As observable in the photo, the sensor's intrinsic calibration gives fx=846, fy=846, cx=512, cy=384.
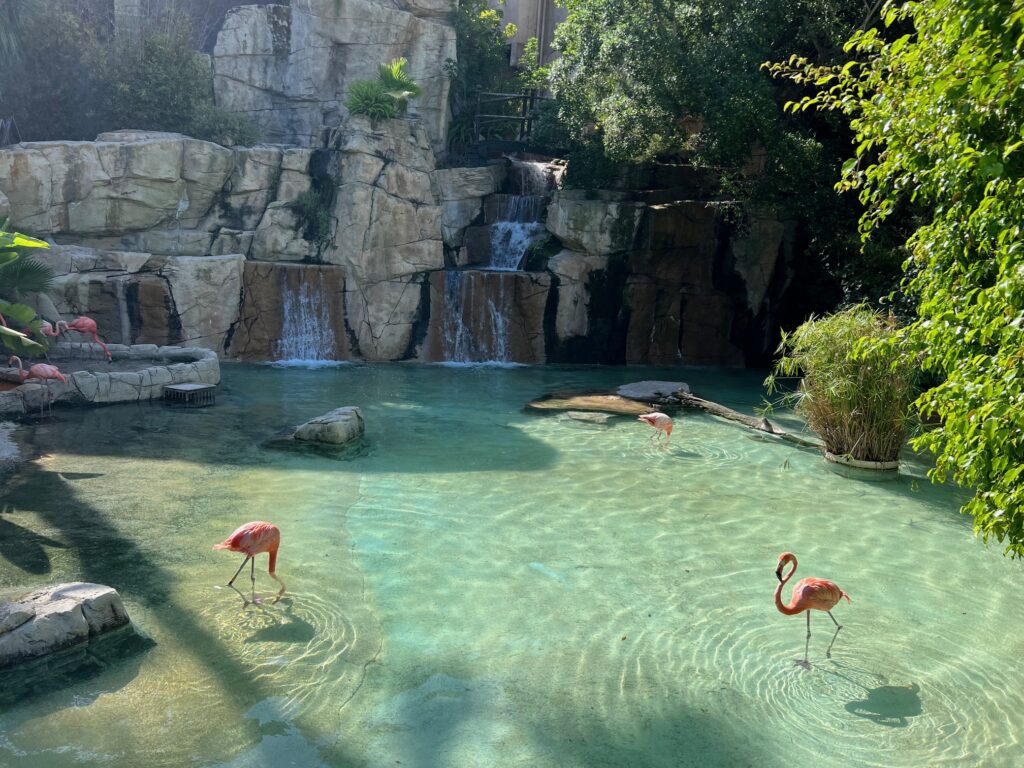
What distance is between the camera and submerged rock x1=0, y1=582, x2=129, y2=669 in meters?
4.38

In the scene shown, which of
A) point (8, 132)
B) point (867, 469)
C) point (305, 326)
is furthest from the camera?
point (8, 132)

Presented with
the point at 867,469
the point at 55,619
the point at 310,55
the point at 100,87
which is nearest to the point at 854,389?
the point at 867,469

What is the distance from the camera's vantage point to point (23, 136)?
17.7 m

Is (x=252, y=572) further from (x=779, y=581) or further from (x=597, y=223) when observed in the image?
(x=597, y=223)

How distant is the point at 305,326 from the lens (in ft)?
49.6

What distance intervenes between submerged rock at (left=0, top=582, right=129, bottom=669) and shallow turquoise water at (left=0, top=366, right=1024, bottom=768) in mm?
312

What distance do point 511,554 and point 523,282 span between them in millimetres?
10360

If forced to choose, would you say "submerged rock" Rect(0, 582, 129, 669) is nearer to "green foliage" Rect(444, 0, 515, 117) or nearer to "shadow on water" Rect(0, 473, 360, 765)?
"shadow on water" Rect(0, 473, 360, 765)

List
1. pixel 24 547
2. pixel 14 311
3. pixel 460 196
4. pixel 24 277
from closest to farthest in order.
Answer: pixel 24 547
pixel 14 311
pixel 24 277
pixel 460 196

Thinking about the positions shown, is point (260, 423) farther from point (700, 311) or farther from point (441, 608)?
point (700, 311)

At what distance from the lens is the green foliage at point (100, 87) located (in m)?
17.4

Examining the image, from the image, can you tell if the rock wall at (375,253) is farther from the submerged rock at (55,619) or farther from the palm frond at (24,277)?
the submerged rock at (55,619)

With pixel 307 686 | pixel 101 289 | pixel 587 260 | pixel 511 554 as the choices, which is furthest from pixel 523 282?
pixel 307 686

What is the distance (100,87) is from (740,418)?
586 inches
